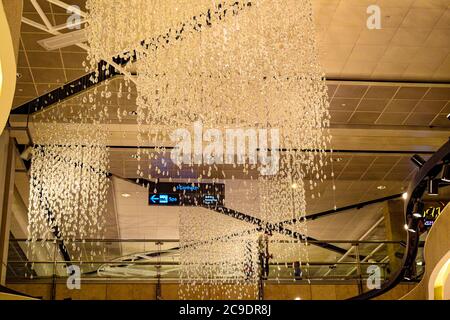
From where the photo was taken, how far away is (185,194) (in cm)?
1620

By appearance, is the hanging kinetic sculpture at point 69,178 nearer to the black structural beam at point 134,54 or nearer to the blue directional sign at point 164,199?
the black structural beam at point 134,54

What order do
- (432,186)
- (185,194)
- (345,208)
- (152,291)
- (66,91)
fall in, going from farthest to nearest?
(345,208) < (185,194) < (152,291) < (66,91) < (432,186)

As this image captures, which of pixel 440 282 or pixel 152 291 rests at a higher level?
pixel 152 291

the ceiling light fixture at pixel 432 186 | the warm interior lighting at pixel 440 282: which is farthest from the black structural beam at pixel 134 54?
the warm interior lighting at pixel 440 282

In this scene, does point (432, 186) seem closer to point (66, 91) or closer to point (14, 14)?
point (14, 14)

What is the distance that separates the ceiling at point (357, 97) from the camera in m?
10.5

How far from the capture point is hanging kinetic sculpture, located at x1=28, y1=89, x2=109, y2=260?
44.5ft

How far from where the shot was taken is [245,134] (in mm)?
14039

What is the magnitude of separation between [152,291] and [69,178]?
145 inches

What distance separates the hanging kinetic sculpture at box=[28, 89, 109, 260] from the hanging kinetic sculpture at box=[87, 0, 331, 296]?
101 cm

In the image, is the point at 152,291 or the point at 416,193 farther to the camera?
the point at 152,291

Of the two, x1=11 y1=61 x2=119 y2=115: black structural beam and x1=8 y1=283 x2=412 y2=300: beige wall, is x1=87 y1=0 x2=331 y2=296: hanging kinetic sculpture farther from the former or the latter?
x1=8 y1=283 x2=412 y2=300: beige wall

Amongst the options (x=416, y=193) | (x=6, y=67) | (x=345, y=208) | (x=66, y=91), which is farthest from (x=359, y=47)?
(x=345, y=208)

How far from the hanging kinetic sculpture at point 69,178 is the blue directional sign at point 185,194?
1.23 metres
